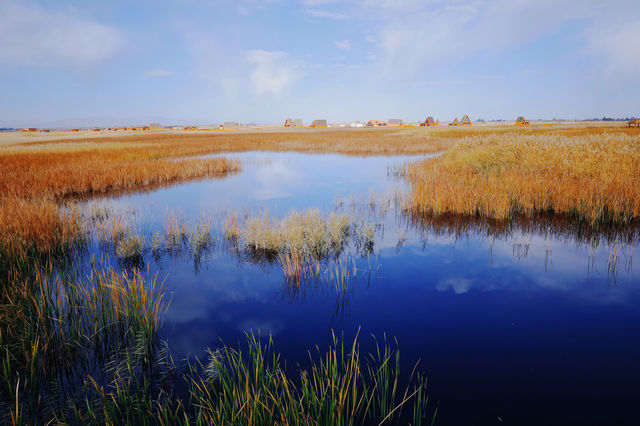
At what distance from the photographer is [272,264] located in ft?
25.7

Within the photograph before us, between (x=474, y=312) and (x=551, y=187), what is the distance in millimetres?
8290

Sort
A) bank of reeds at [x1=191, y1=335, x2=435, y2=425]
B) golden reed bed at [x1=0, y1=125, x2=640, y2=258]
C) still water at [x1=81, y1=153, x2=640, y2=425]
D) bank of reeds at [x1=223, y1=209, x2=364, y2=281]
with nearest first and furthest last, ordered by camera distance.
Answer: bank of reeds at [x1=191, y1=335, x2=435, y2=425]
still water at [x1=81, y1=153, x2=640, y2=425]
bank of reeds at [x1=223, y1=209, x2=364, y2=281]
golden reed bed at [x1=0, y1=125, x2=640, y2=258]

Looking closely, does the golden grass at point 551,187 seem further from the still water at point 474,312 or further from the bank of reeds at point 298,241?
the bank of reeds at point 298,241

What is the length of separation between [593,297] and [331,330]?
5.05 meters

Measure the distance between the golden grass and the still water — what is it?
0.96m

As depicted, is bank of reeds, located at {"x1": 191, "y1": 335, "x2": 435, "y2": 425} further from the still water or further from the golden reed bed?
the golden reed bed

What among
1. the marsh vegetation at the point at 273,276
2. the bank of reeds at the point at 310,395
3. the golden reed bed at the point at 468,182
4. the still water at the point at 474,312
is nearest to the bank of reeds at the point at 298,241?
the marsh vegetation at the point at 273,276

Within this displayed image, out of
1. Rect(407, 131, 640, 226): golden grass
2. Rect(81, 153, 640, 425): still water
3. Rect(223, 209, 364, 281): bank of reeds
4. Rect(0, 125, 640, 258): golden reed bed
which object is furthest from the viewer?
Rect(407, 131, 640, 226): golden grass

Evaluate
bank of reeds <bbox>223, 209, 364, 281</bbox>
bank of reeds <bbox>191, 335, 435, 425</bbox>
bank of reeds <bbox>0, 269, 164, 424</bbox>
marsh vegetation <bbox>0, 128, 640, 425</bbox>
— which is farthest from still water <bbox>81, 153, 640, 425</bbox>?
bank of reeds <bbox>0, 269, 164, 424</bbox>

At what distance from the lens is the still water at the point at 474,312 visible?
13.3 ft

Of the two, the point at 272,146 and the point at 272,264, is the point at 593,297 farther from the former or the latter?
the point at 272,146

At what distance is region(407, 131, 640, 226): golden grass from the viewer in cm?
1009

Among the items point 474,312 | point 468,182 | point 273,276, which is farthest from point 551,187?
point 273,276

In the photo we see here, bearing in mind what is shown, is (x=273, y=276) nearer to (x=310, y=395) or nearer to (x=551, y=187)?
(x=310, y=395)
